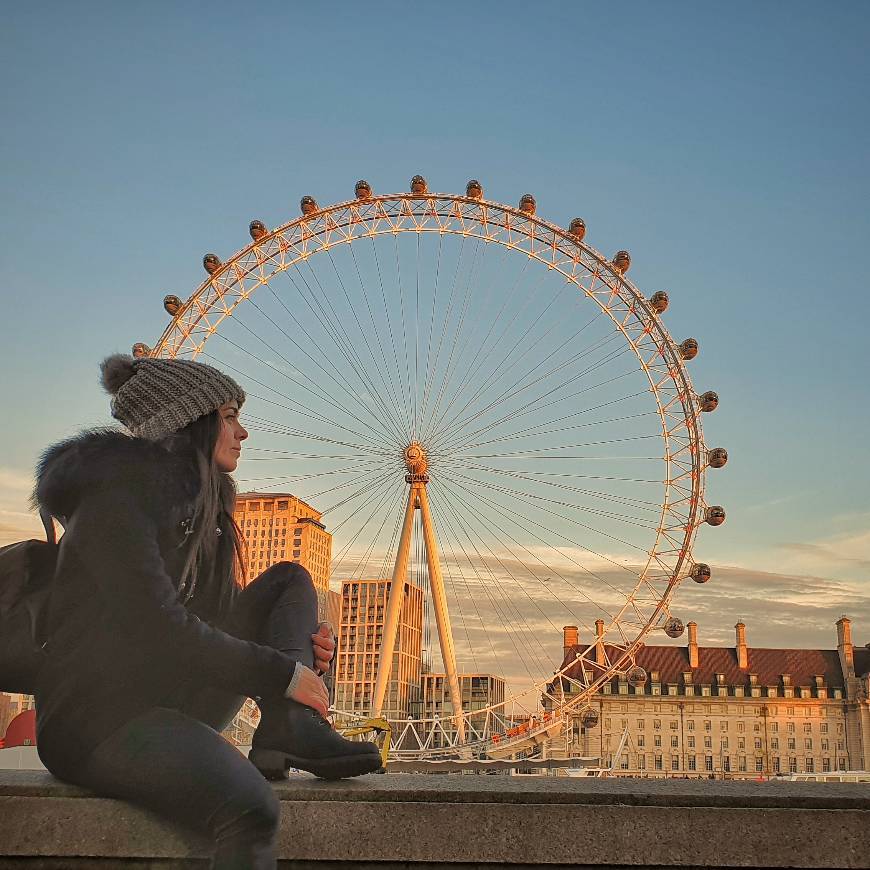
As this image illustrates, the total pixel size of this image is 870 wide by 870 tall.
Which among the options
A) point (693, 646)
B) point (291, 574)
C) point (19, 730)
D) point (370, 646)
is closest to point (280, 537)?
point (370, 646)

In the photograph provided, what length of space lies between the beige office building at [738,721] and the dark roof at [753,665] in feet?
0.36

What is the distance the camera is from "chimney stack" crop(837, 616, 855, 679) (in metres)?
80.4

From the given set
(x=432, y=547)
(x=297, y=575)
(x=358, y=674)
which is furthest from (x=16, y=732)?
(x=358, y=674)

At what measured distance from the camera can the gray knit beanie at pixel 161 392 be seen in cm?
290

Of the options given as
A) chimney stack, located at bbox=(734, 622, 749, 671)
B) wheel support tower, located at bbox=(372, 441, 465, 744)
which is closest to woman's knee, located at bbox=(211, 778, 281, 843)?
wheel support tower, located at bbox=(372, 441, 465, 744)

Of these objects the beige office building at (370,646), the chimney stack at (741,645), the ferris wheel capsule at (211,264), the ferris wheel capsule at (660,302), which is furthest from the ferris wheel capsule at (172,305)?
the chimney stack at (741,645)

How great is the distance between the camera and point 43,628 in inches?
106

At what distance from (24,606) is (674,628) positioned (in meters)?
21.3

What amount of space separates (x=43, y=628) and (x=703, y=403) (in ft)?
71.3

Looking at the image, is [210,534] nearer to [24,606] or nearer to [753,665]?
[24,606]

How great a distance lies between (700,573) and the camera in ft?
75.4

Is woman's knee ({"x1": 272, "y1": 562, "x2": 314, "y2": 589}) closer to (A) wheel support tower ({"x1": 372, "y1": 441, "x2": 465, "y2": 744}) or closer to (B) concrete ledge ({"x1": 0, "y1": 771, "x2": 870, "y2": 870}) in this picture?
(B) concrete ledge ({"x1": 0, "y1": 771, "x2": 870, "y2": 870})

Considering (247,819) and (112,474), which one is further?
(112,474)

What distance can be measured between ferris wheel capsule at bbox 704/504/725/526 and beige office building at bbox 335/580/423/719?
39.8 meters
